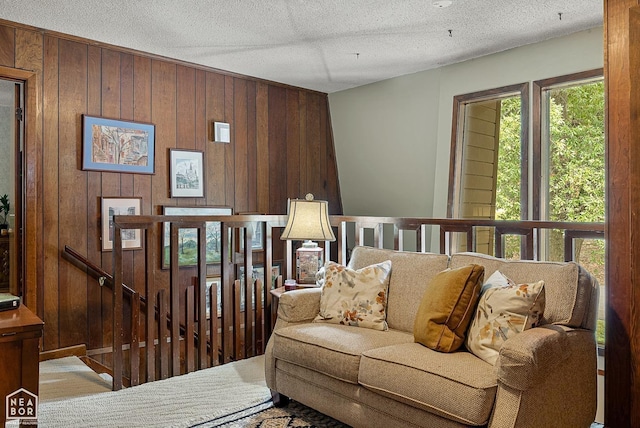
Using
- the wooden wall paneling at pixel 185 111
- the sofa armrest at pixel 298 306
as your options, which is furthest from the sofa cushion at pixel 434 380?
the wooden wall paneling at pixel 185 111

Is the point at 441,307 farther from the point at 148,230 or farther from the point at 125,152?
the point at 125,152

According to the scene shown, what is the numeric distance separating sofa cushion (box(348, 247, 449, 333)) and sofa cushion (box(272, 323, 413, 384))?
9cm

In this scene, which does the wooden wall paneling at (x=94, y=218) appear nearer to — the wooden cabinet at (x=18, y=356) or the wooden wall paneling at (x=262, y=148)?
the wooden wall paneling at (x=262, y=148)

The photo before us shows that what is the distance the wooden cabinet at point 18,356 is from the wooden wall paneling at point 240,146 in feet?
10.4

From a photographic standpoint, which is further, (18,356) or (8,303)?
(8,303)

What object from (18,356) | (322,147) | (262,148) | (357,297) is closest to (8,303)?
(18,356)

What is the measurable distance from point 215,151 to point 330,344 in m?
2.86

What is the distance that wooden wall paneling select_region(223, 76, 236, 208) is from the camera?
4.89 metres

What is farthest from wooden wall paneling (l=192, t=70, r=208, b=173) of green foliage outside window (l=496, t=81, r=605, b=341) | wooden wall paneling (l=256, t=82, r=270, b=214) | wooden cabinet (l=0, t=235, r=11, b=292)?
wooden cabinet (l=0, t=235, r=11, b=292)

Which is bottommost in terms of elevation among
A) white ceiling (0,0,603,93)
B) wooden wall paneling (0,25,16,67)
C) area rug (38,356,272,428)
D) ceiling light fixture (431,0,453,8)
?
area rug (38,356,272,428)

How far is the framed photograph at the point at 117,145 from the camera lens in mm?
4035

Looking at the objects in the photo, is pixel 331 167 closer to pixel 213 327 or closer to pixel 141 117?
pixel 141 117

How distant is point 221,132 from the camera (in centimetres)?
480

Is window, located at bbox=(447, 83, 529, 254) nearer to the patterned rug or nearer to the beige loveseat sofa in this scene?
the beige loveseat sofa
